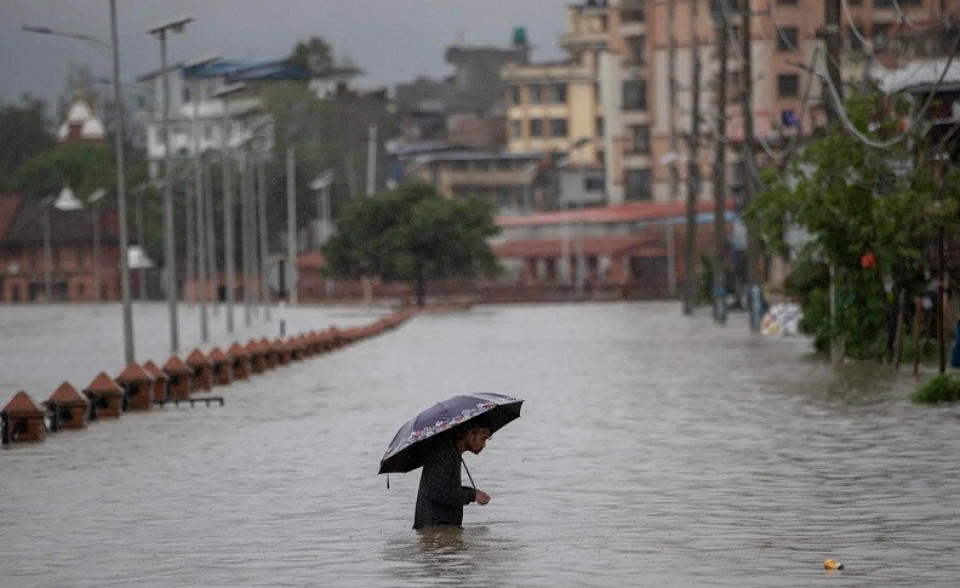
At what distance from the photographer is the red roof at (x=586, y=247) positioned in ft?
458

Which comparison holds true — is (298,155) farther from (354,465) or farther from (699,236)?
(354,465)

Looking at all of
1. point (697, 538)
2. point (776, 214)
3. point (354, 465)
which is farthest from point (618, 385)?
point (697, 538)

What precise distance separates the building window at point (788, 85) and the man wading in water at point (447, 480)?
4831 inches

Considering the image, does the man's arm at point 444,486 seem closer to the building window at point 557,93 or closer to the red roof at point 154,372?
the red roof at point 154,372

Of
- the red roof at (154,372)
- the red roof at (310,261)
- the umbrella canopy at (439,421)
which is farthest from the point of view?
the red roof at (310,261)

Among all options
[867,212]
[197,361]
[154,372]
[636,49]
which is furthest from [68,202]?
[154,372]

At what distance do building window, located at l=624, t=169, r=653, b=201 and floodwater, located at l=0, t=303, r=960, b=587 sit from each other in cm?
11702

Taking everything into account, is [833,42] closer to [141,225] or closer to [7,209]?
[141,225]

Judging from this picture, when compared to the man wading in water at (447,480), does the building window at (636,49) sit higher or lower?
higher

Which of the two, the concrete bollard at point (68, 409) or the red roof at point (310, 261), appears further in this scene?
the red roof at point (310, 261)

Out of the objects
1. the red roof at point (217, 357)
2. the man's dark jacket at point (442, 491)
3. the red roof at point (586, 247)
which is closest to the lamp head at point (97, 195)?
the red roof at point (586, 247)

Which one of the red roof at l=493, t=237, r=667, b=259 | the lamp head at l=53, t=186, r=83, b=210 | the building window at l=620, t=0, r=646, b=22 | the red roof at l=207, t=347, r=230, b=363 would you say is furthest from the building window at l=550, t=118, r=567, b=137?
the red roof at l=207, t=347, r=230, b=363

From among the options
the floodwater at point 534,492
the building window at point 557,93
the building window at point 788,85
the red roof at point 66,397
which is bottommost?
the floodwater at point 534,492

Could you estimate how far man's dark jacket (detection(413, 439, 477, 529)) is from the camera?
1606 cm
